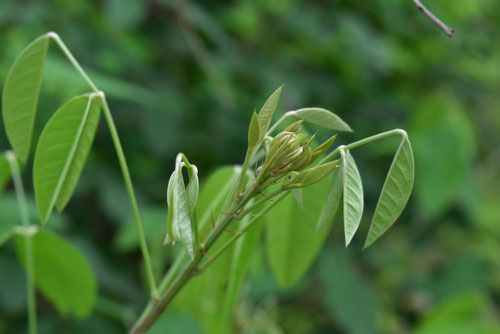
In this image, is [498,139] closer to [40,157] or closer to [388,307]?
[388,307]

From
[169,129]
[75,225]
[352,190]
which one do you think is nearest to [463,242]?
[169,129]

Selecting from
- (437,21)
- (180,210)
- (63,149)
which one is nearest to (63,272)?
(63,149)

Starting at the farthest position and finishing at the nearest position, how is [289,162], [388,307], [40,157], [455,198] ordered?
[388,307], [455,198], [40,157], [289,162]

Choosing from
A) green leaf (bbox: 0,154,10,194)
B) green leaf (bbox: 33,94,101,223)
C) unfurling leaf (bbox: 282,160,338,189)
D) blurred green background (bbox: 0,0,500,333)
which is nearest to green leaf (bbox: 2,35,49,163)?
green leaf (bbox: 33,94,101,223)

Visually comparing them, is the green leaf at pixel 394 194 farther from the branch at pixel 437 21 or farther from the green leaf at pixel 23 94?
the green leaf at pixel 23 94

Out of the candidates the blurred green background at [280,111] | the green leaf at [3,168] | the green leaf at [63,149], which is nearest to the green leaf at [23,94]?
the green leaf at [63,149]

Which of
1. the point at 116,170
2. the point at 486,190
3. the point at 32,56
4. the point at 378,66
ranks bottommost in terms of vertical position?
the point at 486,190

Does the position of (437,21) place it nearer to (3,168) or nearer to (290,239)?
(290,239)
